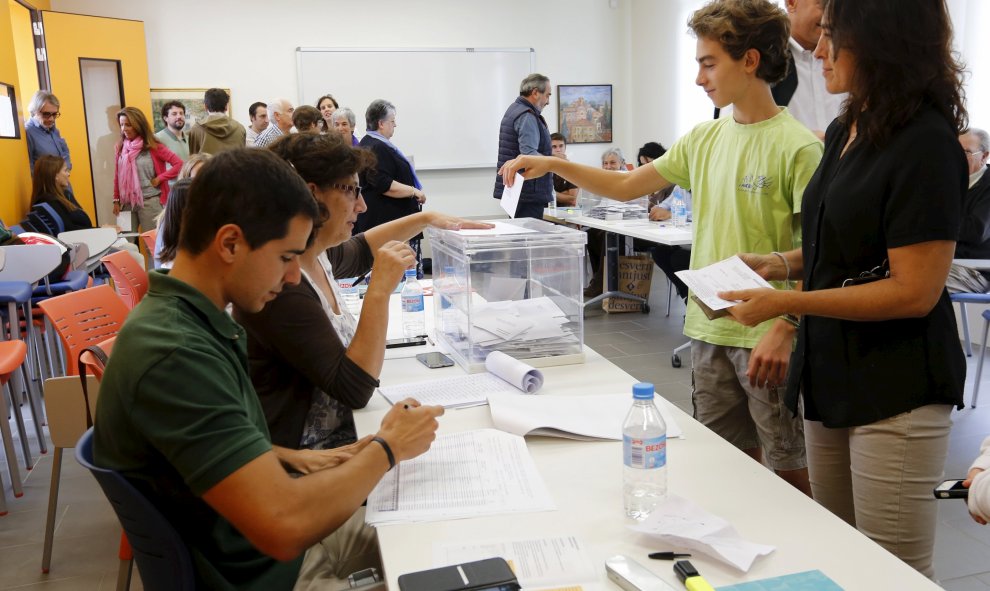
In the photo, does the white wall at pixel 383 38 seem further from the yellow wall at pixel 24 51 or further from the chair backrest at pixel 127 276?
the chair backrest at pixel 127 276

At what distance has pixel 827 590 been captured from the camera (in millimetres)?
1033

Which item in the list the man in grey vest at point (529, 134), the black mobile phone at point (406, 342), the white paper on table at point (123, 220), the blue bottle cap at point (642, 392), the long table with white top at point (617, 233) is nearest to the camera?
the blue bottle cap at point (642, 392)

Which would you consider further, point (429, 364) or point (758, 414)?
point (429, 364)

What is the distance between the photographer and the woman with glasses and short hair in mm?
1677

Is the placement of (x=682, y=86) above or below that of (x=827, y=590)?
above

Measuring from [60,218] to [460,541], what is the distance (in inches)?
229

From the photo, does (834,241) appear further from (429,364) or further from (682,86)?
(682,86)

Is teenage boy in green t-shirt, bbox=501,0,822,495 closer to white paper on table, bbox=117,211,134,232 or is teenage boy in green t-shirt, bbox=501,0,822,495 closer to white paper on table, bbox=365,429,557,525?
white paper on table, bbox=365,429,557,525

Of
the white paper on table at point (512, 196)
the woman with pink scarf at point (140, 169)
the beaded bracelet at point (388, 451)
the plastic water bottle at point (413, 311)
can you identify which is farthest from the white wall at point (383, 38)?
the beaded bracelet at point (388, 451)

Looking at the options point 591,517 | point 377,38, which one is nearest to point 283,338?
point 591,517

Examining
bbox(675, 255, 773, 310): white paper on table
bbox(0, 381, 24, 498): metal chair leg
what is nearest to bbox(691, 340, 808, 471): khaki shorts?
bbox(675, 255, 773, 310): white paper on table

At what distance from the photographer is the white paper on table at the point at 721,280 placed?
157 centimetres

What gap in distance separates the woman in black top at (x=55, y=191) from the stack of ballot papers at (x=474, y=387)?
5.11 meters

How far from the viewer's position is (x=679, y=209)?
5.45 m
